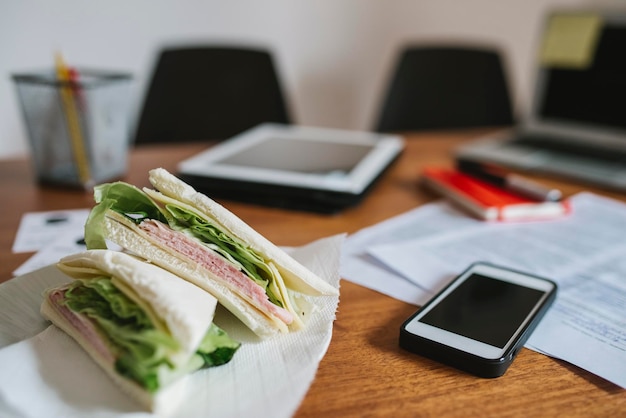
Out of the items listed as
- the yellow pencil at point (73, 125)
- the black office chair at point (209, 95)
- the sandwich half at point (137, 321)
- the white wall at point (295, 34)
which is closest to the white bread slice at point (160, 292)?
the sandwich half at point (137, 321)

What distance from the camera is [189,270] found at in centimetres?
45

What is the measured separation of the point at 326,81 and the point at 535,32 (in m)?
0.80

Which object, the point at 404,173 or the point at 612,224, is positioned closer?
the point at 612,224

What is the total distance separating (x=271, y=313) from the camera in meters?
0.45

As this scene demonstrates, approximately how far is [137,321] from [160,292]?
27mm

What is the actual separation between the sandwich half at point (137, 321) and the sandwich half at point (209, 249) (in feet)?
0.08

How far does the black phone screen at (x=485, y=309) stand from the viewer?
47 centimetres

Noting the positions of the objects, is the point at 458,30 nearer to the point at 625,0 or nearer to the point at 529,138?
the point at 625,0

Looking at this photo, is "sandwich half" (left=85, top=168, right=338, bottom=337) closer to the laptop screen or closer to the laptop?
the laptop

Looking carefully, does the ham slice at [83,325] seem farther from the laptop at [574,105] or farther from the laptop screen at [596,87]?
the laptop screen at [596,87]

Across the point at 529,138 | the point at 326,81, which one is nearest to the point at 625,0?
the point at 529,138

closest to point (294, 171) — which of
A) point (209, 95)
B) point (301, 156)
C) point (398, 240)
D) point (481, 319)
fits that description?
point (301, 156)

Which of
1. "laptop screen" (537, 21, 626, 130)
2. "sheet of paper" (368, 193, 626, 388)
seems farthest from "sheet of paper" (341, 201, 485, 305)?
"laptop screen" (537, 21, 626, 130)

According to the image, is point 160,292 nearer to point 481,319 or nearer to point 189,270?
point 189,270
